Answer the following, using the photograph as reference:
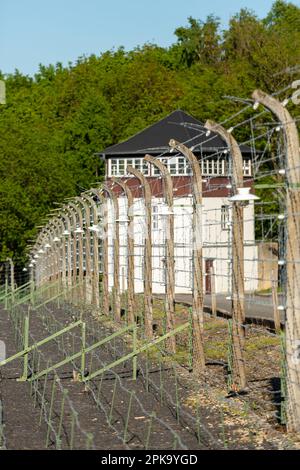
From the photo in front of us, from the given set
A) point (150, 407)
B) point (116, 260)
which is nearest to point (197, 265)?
point (150, 407)

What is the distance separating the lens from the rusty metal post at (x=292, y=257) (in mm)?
13422

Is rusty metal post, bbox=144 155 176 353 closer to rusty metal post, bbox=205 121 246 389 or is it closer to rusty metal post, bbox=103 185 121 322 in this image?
rusty metal post, bbox=205 121 246 389

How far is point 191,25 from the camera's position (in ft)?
320

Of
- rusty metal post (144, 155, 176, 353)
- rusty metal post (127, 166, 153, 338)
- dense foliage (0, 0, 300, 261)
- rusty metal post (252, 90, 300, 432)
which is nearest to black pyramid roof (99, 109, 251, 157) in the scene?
dense foliage (0, 0, 300, 261)

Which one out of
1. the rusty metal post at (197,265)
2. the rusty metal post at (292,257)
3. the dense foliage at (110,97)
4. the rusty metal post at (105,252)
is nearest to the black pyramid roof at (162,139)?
the dense foliage at (110,97)

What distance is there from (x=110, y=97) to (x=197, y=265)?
7444 cm

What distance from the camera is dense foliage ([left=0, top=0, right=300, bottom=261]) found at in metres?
74.2

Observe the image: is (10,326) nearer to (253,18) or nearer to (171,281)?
(171,281)

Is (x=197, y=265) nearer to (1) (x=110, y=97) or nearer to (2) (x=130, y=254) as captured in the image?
(2) (x=130, y=254)

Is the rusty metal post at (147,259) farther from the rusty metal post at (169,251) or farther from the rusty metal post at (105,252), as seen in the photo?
the rusty metal post at (105,252)

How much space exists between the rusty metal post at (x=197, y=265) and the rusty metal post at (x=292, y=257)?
225 inches

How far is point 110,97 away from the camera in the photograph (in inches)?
3701
